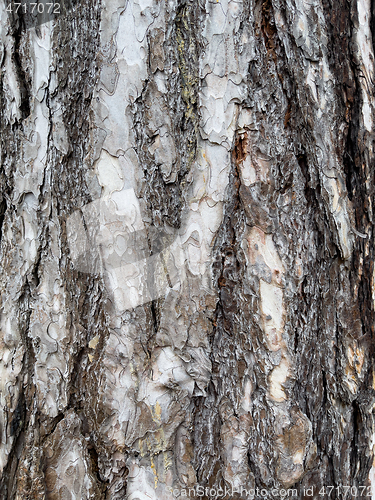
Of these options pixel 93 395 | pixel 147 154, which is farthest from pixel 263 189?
pixel 93 395

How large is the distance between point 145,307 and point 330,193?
497 mm

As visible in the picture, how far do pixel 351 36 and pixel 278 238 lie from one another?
514mm

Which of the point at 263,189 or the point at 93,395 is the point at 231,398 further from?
the point at 263,189

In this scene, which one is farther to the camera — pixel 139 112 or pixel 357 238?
pixel 357 238

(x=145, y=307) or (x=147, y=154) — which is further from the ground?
(x=147, y=154)

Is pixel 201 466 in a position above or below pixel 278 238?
below

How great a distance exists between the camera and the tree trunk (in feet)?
2.64

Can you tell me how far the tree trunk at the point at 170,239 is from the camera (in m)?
0.81

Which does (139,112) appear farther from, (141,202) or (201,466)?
(201,466)

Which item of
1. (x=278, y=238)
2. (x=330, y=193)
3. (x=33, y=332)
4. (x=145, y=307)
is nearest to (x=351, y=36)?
(x=330, y=193)


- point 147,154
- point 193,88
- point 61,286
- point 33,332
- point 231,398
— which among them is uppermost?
point 193,88

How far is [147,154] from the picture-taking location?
0.81 meters

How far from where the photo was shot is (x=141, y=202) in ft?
2.68

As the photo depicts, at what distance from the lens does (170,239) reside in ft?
2.72
